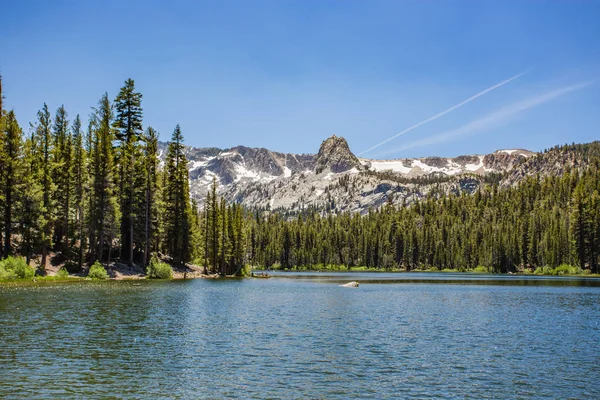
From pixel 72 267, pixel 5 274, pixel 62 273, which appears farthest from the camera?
pixel 72 267

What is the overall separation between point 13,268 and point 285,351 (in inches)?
1905

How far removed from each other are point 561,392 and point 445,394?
4.83 metres

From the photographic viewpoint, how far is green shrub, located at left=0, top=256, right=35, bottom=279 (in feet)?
197

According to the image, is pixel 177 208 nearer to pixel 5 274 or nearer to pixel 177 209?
pixel 177 209

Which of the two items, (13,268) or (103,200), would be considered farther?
(103,200)

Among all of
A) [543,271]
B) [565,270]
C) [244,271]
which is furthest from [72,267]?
[543,271]

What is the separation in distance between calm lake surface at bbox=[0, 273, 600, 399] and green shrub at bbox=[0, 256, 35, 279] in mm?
13931

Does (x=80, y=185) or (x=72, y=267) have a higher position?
(x=80, y=185)

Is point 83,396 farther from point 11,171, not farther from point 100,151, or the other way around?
point 100,151

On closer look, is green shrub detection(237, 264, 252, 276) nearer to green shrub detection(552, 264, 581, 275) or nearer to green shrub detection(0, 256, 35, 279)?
green shrub detection(0, 256, 35, 279)

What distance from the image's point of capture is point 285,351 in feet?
87.8

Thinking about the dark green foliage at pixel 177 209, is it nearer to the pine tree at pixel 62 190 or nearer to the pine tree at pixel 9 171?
the pine tree at pixel 62 190

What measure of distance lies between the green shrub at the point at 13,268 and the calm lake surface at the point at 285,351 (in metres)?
13.9

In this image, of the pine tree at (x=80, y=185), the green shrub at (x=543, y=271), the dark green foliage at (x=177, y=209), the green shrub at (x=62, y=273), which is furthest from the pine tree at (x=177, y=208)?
the green shrub at (x=543, y=271)
